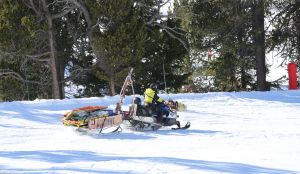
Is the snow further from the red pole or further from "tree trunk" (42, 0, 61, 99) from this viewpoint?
"tree trunk" (42, 0, 61, 99)

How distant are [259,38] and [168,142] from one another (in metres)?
15.7

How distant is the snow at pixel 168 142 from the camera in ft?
31.1

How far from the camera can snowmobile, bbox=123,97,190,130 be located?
15.2 meters

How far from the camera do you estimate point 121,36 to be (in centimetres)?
2561

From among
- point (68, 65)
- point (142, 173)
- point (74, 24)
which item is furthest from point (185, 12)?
point (142, 173)

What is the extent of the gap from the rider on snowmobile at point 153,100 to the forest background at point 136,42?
1021 cm

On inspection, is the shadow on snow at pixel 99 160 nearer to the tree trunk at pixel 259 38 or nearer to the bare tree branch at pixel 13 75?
the tree trunk at pixel 259 38

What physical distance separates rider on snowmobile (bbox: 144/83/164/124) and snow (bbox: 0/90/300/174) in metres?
0.52

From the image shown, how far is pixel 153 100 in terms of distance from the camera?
15.4 meters

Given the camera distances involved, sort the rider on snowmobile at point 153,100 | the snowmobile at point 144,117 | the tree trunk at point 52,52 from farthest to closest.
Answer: the tree trunk at point 52,52 < the rider on snowmobile at point 153,100 < the snowmobile at point 144,117

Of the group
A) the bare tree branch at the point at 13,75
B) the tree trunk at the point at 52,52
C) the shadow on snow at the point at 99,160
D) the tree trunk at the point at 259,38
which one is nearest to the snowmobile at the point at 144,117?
the shadow on snow at the point at 99,160

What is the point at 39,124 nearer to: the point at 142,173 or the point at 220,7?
the point at 142,173

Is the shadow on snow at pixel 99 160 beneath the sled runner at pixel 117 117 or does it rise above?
beneath

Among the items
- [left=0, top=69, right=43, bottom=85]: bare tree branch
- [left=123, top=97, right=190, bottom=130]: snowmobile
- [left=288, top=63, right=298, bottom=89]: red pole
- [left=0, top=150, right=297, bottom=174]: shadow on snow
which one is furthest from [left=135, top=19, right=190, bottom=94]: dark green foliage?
[left=0, top=150, right=297, bottom=174]: shadow on snow
